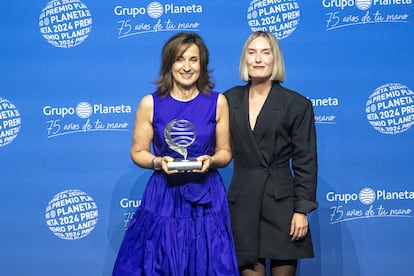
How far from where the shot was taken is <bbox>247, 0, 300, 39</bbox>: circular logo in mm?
3945

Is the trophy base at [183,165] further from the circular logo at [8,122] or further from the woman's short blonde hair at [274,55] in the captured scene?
the circular logo at [8,122]

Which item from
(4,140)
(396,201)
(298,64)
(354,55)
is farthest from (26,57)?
(396,201)

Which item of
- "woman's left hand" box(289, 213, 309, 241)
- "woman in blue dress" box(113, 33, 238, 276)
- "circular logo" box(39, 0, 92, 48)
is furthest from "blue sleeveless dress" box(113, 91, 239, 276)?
"circular logo" box(39, 0, 92, 48)

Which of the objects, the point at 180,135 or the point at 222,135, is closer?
the point at 180,135

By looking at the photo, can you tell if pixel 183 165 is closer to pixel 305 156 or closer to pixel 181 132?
pixel 181 132

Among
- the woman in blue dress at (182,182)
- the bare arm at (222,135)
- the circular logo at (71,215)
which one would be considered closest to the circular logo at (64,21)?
the circular logo at (71,215)

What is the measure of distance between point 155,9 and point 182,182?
1448 millimetres

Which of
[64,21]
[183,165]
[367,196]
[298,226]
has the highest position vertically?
[64,21]

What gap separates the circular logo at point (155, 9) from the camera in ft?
12.9

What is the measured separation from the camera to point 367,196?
408 cm

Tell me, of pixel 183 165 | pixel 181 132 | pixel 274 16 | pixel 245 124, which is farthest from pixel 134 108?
pixel 183 165

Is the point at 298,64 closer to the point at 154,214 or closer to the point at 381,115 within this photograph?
the point at 381,115

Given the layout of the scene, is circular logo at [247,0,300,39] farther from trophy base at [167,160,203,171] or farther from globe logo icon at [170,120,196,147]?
trophy base at [167,160,203,171]

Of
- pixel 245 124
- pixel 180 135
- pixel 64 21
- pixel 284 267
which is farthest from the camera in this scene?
pixel 64 21
